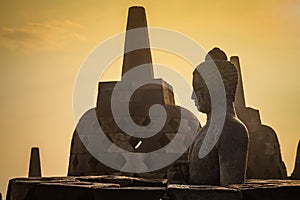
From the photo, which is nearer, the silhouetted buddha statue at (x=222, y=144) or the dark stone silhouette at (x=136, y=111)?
the silhouetted buddha statue at (x=222, y=144)

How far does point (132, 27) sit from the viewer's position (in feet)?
41.7

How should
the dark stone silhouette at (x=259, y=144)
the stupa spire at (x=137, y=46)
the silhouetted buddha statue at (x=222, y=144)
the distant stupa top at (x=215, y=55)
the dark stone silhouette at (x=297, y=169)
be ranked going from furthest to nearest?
the dark stone silhouette at (x=259, y=144) < the stupa spire at (x=137, y=46) < the dark stone silhouette at (x=297, y=169) < the distant stupa top at (x=215, y=55) < the silhouetted buddha statue at (x=222, y=144)

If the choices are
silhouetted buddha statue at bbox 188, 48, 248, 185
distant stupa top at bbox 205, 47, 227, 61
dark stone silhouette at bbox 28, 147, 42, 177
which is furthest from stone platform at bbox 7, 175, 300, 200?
dark stone silhouette at bbox 28, 147, 42, 177

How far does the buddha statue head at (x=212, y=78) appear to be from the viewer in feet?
15.5

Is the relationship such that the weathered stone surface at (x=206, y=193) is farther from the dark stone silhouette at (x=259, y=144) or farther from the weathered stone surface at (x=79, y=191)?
the dark stone silhouette at (x=259, y=144)

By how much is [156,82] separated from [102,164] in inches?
89.2

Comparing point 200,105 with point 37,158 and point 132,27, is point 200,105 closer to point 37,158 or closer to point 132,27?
point 132,27

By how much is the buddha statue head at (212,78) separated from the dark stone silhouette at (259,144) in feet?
29.8

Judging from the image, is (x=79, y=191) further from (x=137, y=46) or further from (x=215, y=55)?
(x=137, y=46)

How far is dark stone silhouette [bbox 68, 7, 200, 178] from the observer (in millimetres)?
12086

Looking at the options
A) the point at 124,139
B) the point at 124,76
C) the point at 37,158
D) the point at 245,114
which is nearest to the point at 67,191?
the point at 124,139

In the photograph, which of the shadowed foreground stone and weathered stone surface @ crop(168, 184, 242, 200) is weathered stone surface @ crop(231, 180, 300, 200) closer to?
the shadowed foreground stone

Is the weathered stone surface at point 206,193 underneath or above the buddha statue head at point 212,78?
underneath

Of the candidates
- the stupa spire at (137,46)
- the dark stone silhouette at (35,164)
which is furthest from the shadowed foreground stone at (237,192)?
the dark stone silhouette at (35,164)
